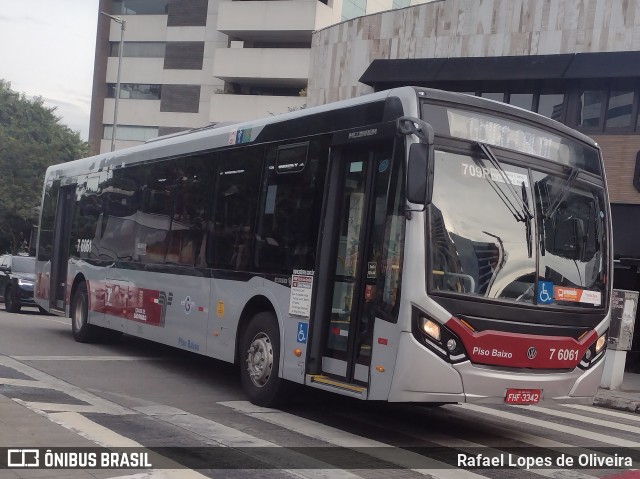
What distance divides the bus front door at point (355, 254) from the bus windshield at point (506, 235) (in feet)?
2.17

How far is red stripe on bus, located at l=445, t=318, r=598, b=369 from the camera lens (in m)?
8.18

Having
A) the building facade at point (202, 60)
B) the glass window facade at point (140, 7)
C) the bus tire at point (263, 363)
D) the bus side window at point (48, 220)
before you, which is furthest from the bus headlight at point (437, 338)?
the glass window facade at point (140, 7)

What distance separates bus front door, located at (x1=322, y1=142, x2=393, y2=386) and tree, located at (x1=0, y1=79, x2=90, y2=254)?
38.9 m

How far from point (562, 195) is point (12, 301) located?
20.1 meters

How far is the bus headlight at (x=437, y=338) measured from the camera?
8031 millimetres

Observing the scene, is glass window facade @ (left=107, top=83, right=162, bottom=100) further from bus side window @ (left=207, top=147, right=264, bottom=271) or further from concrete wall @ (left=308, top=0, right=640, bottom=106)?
bus side window @ (left=207, top=147, right=264, bottom=271)

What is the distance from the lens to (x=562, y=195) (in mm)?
8969

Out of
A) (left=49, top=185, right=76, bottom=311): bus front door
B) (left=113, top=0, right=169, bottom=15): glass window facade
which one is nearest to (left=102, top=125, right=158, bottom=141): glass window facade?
A: (left=113, top=0, right=169, bottom=15): glass window facade

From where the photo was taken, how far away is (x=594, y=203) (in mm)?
9383

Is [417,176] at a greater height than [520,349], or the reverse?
[417,176]

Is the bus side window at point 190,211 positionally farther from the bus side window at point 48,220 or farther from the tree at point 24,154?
the tree at point 24,154

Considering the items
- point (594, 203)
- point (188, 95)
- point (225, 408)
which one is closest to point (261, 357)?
point (225, 408)

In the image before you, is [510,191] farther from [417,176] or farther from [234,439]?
[234,439]

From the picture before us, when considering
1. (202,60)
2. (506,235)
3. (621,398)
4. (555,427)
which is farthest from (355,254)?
(202,60)
